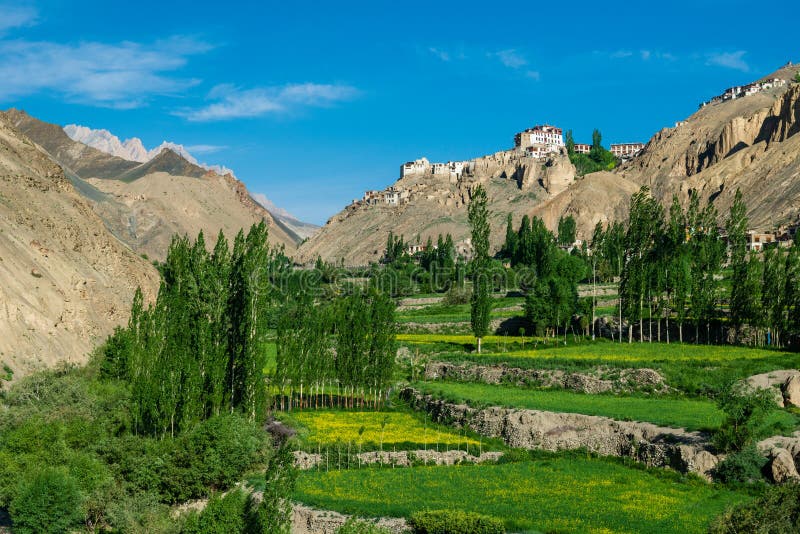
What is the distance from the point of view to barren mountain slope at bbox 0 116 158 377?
62.9 meters

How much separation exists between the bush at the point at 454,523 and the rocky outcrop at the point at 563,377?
86.7 ft

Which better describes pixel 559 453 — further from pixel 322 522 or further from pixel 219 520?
pixel 219 520

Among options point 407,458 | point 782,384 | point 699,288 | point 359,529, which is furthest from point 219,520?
point 699,288

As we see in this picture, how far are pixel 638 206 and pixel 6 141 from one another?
7354cm

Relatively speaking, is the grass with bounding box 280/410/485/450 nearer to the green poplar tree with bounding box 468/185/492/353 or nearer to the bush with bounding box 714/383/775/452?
the bush with bounding box 714/383/775/452

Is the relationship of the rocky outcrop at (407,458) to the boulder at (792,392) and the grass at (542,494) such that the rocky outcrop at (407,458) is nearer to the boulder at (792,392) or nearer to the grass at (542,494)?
the grass at (542,494)

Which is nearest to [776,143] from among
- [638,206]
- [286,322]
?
[638,206]

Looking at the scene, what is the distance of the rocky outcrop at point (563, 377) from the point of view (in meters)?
53.1

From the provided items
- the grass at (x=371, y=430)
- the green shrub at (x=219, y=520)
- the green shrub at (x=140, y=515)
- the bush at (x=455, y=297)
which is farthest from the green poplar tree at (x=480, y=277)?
the green shrub at (x=219, y=520)

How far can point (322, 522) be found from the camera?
32.2 meters

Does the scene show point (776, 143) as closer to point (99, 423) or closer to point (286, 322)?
point (286, 322)

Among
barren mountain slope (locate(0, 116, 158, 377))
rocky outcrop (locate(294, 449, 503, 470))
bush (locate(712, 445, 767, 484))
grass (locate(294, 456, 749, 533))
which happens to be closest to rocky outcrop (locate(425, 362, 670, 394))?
grass (locate(294, 456, 749, 533))

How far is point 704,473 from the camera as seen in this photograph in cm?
3688

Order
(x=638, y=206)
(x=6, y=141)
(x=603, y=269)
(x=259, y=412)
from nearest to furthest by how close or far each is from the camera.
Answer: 1. (x=259, y=412)
2. (x=638, y=206)
3. (x=6, y=141)
4. (x=603, y=269)
